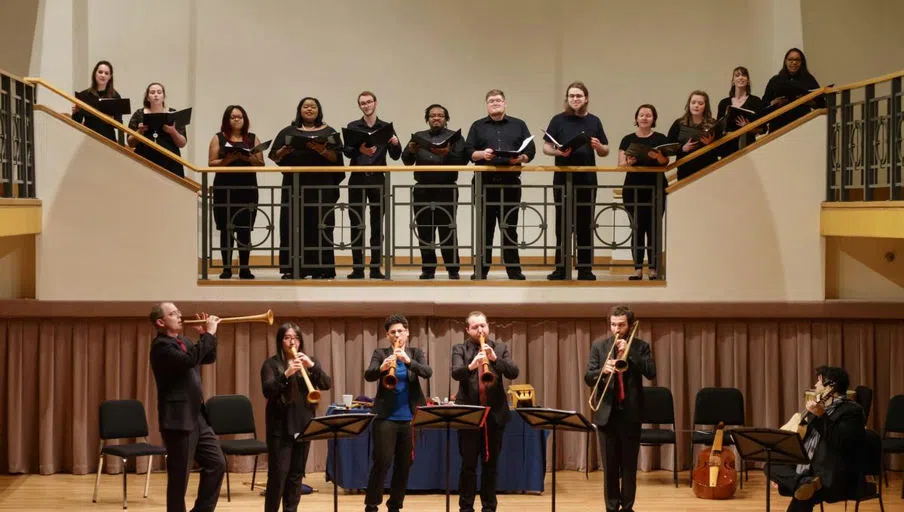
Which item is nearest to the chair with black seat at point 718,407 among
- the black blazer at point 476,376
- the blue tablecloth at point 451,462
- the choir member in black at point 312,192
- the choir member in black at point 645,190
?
the choir member in black at point 645,190

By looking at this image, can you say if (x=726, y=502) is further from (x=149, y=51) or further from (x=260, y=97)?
(x=149, y=51)

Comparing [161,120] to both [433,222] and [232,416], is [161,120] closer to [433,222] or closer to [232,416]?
[433,222]

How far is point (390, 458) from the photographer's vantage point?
30.3ft

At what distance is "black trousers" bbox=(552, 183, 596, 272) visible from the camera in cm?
1112

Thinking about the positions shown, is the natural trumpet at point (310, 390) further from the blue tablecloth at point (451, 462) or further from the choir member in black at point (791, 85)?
the choir member in black at point (791, 85)

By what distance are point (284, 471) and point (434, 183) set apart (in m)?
3.30

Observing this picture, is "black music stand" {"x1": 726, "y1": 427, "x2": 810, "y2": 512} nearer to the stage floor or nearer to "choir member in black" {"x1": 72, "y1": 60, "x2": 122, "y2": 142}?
the stage floor

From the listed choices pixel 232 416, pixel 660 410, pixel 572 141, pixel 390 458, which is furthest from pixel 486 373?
pixel 232 416

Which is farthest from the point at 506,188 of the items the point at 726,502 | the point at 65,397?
the point at 65,397

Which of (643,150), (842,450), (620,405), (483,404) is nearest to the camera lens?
(842,450)

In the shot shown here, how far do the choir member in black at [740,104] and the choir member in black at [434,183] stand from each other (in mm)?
2353

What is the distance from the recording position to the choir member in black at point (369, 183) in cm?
1101

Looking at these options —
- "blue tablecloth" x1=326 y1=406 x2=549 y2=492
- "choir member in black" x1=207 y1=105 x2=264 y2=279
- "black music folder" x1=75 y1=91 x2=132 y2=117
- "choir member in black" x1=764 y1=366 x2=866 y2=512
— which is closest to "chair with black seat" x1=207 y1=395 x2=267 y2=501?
"blue tablecloth" x1=326 y1=406 x2=549 y2=492

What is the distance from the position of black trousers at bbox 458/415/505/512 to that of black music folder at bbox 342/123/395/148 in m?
2.68
